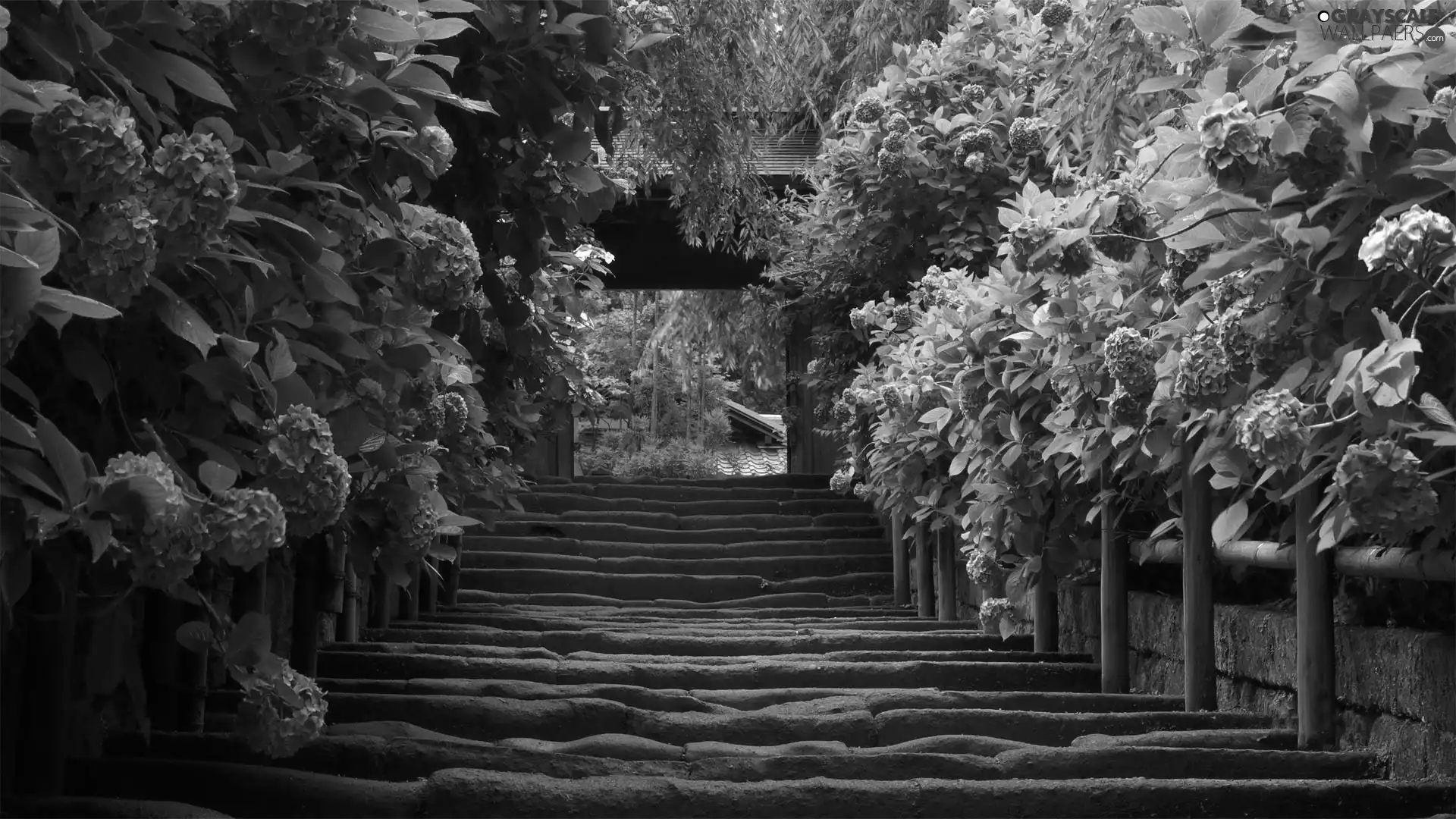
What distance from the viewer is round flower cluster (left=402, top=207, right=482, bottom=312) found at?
7.86 ft

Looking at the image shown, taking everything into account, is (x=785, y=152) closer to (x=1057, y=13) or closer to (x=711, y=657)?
(x=1057, y=13)

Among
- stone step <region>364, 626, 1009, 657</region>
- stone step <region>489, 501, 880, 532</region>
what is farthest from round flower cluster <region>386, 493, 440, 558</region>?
stone step <region>489, 501, 880, 532</region>

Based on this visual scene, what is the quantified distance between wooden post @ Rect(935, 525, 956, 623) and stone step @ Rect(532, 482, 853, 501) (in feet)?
12.7

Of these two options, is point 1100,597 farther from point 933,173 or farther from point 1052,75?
point 933,173

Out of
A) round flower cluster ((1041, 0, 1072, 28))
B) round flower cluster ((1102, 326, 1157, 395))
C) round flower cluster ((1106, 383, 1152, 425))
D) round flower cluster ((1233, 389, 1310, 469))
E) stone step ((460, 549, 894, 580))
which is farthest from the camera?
stone step ((460, 549, 894, 580))

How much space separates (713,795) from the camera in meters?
2.32

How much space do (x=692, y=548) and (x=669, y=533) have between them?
1.13 ft

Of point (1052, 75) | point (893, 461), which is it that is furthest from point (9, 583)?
point (893, 461)

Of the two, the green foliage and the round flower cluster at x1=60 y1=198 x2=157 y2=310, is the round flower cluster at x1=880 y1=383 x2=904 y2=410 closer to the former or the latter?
the green foliage

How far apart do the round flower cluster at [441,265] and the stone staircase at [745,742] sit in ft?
2.59

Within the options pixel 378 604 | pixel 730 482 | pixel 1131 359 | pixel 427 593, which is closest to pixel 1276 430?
pixel 1131 359

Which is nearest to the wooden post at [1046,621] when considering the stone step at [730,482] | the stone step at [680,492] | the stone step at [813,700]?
the stone step at [813,700]

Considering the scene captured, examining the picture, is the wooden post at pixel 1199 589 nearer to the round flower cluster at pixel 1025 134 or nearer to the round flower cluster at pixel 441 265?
the round flower cluster at pixel 441 265

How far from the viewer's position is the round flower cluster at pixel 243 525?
1.60 metres
